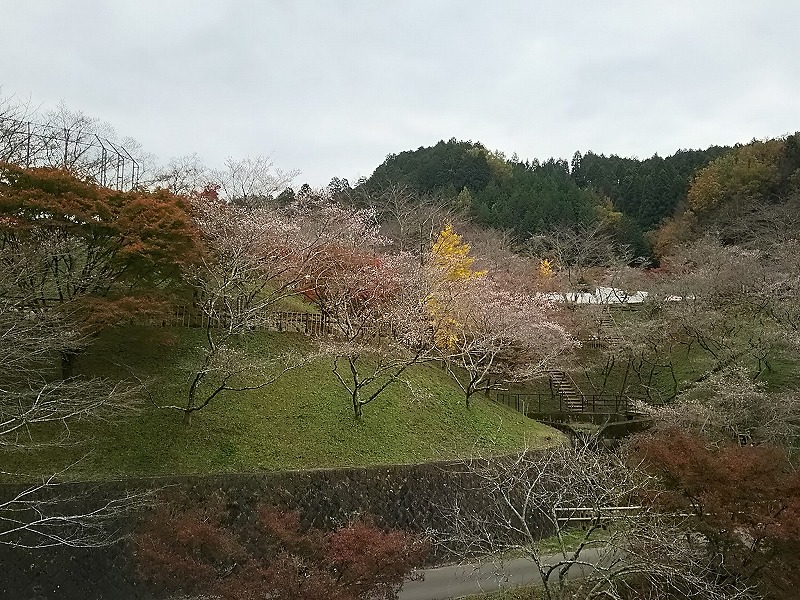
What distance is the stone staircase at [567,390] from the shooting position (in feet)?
82.3

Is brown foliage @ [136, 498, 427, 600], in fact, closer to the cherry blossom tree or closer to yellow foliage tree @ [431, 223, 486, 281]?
the cherry blossom tree

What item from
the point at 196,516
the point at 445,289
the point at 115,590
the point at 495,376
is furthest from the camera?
the point at 495,376

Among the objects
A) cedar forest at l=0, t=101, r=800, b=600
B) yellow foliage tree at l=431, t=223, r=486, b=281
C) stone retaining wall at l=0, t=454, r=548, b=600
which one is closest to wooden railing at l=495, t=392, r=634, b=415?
cedar forest at l=0, t=101, r=800, b=600

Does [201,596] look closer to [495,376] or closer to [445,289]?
[445,289]

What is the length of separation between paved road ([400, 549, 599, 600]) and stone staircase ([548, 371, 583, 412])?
502 inches

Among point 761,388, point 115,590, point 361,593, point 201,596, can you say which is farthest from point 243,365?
point 761,388

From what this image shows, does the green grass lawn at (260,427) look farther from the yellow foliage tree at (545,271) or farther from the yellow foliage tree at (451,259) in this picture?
the yellow foliage tree at (545,271)

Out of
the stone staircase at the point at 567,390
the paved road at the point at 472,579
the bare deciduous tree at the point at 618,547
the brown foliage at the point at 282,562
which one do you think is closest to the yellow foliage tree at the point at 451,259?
the stone staircase at the point at 567,390

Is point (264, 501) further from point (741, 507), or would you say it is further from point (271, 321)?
point (741, 507)

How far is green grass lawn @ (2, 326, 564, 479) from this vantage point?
1205 centimetres

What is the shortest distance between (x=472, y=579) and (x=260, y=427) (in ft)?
20.5

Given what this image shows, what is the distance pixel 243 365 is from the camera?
48.1ft

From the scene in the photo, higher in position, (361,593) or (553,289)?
(553,289)

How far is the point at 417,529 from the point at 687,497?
6354 millimetres
